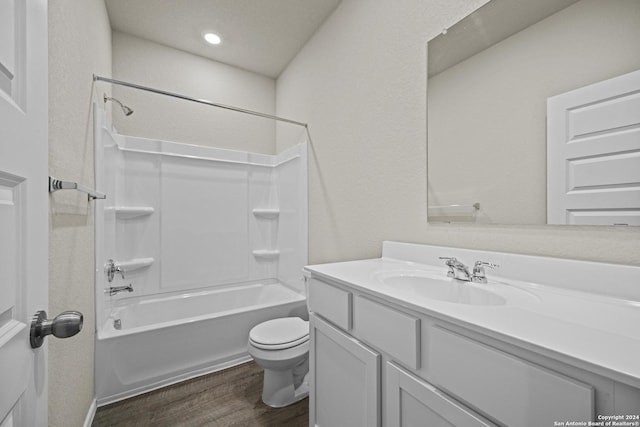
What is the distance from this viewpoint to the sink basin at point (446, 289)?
97 cm

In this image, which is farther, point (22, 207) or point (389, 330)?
point (389, 330)

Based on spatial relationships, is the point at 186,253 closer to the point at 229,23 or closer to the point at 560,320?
the point at 229,23

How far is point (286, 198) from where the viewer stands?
2.76 m

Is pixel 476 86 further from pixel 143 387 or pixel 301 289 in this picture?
pixel 143 387

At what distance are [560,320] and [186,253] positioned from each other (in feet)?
8.64

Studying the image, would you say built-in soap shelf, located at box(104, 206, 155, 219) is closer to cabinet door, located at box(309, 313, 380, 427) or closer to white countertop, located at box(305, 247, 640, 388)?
cabinet door, located at box(309, 313, 380, 427)

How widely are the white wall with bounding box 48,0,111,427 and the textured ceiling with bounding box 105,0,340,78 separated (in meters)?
0.63

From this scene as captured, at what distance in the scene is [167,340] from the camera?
180cm

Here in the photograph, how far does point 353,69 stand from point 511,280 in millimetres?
1593

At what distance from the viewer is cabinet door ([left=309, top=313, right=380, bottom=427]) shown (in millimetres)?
934

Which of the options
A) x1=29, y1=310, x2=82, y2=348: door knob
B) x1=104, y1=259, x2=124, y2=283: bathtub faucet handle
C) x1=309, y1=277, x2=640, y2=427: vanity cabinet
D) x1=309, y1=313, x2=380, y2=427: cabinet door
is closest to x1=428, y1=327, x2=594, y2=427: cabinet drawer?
x1=309, y1=277, x2=640, y2=427: vanity cabinet

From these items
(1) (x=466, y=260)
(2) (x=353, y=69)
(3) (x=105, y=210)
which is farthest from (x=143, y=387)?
(2) (x=353, y=69)

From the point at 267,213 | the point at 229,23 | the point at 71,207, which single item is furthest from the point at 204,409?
the point at 229,23

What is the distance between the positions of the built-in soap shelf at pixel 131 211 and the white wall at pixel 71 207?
0.73m
